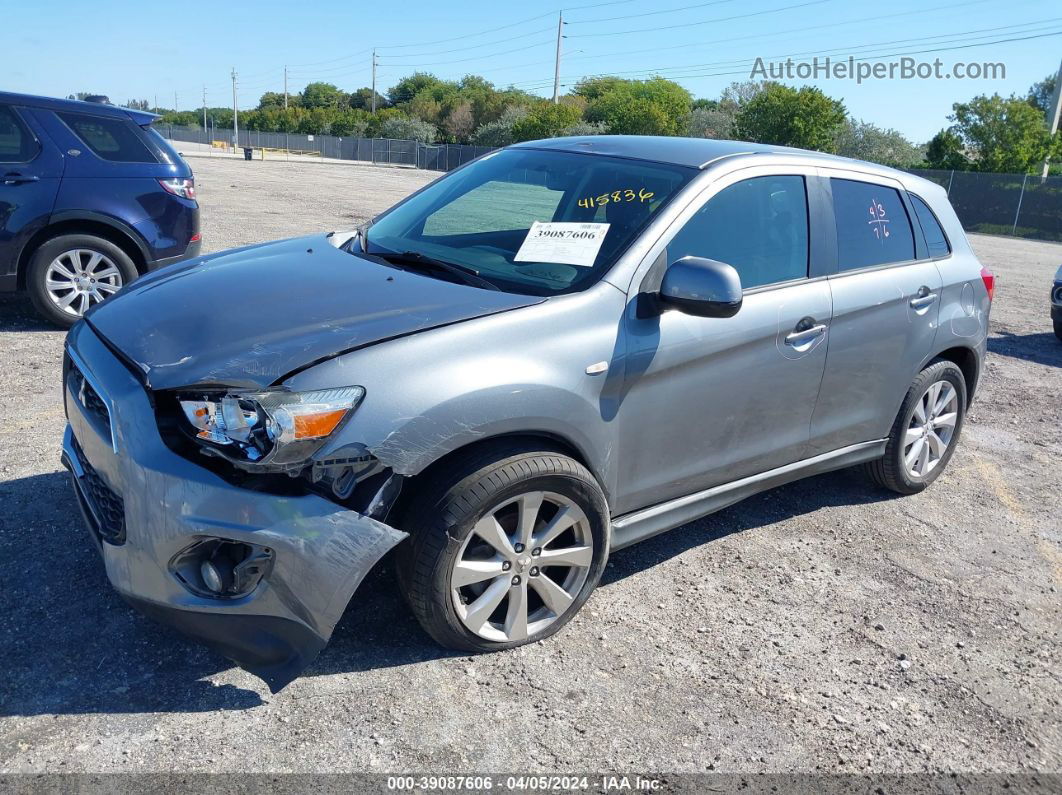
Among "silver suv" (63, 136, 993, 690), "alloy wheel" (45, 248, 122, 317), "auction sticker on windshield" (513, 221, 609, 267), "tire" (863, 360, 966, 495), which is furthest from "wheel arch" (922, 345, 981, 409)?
"alloy wheel" (45, 248, 122, 317)

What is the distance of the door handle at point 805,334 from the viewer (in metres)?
3.71

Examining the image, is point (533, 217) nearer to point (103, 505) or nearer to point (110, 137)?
point (103, 505)

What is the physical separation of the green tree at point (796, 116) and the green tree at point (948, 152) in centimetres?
787

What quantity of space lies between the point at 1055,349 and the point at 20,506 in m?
9.57

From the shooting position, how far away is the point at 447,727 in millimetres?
2748

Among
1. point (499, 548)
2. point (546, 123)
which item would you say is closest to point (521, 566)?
point (499, 548)

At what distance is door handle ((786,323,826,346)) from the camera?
371 centimetres

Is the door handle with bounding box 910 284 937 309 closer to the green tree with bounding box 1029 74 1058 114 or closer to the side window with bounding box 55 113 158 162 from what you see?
the side window with bounding box 55 113 158 162

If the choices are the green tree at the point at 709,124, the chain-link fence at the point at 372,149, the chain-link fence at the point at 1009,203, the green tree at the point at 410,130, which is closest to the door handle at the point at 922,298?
the chain-link fence at the point at 1009,203

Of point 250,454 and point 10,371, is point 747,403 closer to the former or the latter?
point 250,454

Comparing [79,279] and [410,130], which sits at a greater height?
[410,130]

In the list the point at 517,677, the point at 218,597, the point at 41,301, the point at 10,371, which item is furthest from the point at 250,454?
the point at 41,301

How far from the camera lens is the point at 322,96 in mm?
136875

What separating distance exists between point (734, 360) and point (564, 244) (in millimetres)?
822
